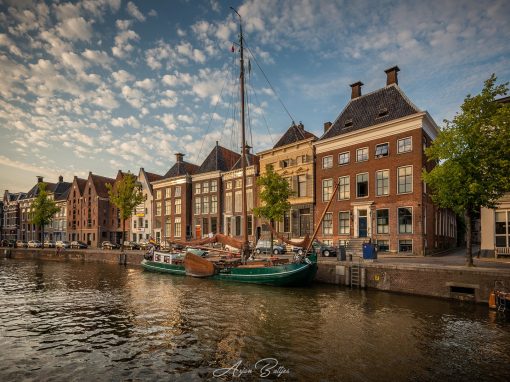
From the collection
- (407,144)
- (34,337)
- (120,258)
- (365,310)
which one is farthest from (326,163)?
(34,337)

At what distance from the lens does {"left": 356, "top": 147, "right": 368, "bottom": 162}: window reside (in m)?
34.4

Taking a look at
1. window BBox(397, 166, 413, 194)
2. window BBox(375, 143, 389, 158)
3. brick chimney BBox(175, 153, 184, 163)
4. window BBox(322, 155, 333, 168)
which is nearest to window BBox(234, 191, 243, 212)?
window BBox(322, 155, 333, 168)

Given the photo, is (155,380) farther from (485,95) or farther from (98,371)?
(485,95)

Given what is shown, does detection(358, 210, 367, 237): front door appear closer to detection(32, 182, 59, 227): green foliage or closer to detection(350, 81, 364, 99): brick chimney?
detection(350, 81, 364, 99): brick chimney

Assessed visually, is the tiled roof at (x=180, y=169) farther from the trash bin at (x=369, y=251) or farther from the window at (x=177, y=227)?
the trash bin at (x=369, y=251)

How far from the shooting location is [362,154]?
114 feet

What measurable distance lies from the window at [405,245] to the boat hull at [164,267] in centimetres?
2069

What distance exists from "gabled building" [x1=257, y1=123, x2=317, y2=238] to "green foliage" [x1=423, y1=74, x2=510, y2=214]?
756 inches

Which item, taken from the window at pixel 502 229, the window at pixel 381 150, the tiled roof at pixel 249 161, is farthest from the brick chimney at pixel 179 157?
the window at pixel 502 229

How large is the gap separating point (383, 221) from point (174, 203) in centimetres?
3698

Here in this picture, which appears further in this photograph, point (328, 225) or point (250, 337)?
point (328, 225)

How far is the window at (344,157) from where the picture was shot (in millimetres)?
35844

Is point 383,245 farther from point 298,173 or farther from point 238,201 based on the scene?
point 238,201

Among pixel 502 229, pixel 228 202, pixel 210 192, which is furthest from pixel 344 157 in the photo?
pixel 210 192
